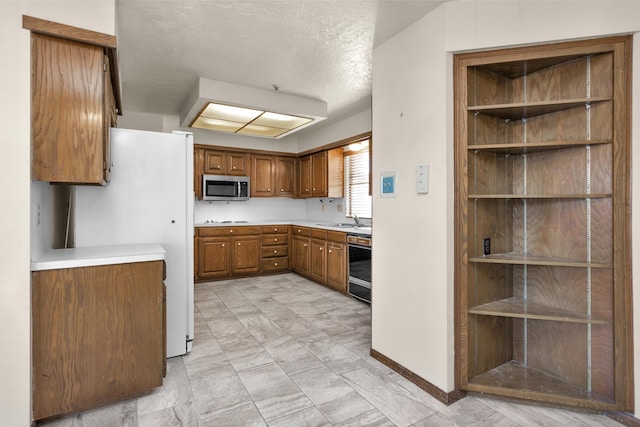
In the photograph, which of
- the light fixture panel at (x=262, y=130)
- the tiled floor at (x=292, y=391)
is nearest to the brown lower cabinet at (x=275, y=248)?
the light fixture panel at (x=262, y=130)

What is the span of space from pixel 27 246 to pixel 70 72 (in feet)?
3.28

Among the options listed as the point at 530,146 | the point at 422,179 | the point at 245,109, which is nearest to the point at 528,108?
the point at 530,146

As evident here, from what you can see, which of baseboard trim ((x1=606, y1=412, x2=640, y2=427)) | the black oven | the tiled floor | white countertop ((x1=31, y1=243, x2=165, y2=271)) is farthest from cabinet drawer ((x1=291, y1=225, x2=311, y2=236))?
baseboard trim ((x1=606, y1=412, x2=640, y2=427))

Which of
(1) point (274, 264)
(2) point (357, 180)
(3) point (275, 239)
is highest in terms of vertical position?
(2) point (357, 180)

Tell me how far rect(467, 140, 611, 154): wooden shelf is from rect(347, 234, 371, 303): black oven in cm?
208

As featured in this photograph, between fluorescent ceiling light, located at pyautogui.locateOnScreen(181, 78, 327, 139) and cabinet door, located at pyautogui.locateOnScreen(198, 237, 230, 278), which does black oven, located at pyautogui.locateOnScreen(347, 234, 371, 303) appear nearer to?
fluorescent ceiling light, located at pyautogui.locateOnScreen(181, 78, 327, 139)

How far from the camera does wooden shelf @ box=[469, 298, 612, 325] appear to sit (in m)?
2.03

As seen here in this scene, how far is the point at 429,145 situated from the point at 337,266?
9.26 feet

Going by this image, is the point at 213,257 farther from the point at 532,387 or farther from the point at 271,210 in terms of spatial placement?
the point at 532,387

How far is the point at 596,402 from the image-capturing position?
198 cm

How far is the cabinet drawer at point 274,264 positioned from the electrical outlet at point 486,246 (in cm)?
403

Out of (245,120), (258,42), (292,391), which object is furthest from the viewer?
(245,120)

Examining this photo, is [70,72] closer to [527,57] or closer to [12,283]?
[12,283]

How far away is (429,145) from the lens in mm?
2227
